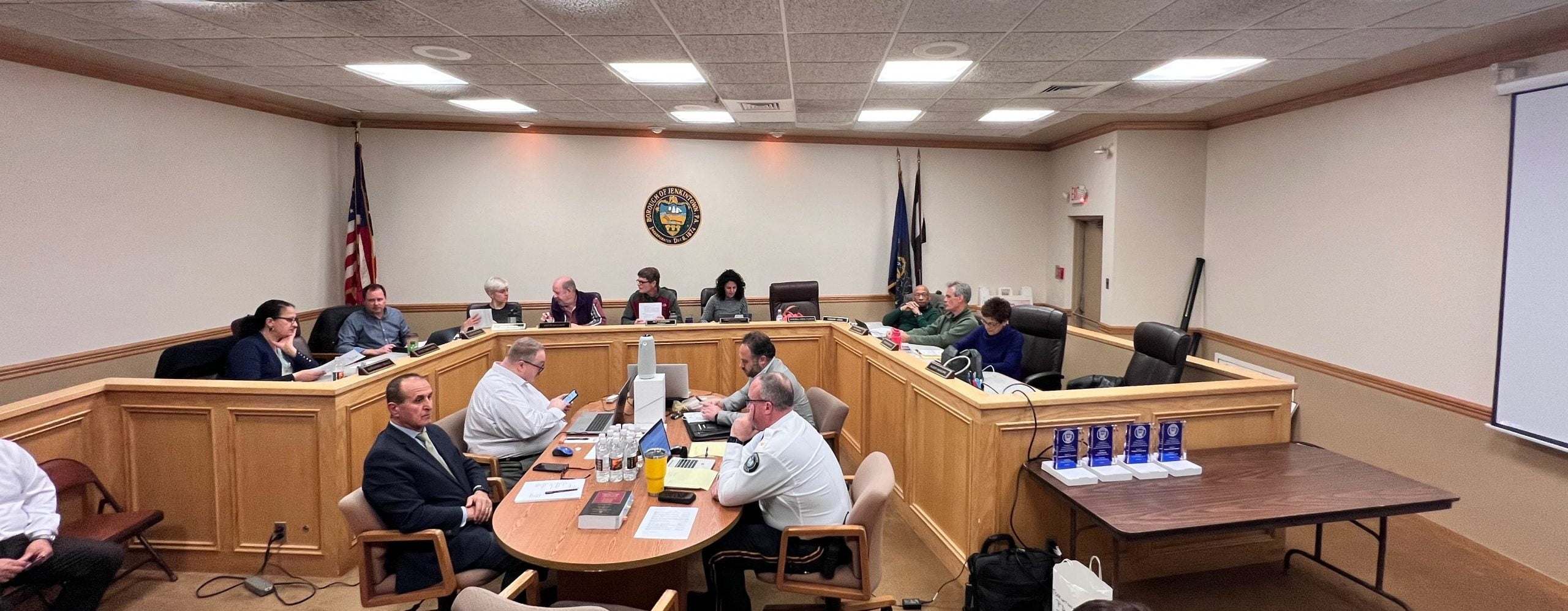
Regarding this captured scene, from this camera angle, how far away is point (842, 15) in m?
3.29

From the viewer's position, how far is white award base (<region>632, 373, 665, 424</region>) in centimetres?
359

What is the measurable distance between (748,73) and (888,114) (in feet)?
7.06

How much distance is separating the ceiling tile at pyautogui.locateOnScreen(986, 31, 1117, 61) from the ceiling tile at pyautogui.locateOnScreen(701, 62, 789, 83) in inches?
51.5

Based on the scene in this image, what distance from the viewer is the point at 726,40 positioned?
373 cm

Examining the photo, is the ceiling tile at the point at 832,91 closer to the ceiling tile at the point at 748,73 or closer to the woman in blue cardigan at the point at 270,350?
the ceiling tile at the point at 748,73

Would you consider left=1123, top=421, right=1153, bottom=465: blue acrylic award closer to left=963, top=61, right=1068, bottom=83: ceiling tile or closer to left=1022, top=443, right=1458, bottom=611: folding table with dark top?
left=1022, top=443, right=1458, bottom=611: folding table with dark top

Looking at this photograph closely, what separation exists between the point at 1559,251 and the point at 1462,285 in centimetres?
73

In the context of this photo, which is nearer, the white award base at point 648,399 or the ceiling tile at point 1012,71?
the white award base at point 648,399

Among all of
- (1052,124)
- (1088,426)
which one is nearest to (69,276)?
(1088,426)

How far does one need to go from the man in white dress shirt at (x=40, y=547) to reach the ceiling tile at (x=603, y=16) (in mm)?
2869

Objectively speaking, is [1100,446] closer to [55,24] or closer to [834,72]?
[834,72]

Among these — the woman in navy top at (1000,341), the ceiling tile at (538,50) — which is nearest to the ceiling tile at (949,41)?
the woman in navy top at (1000,341)

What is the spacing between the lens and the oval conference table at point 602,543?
229cm

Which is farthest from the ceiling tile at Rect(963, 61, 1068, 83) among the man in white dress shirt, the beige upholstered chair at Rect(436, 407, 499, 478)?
the man in white dress shirt
